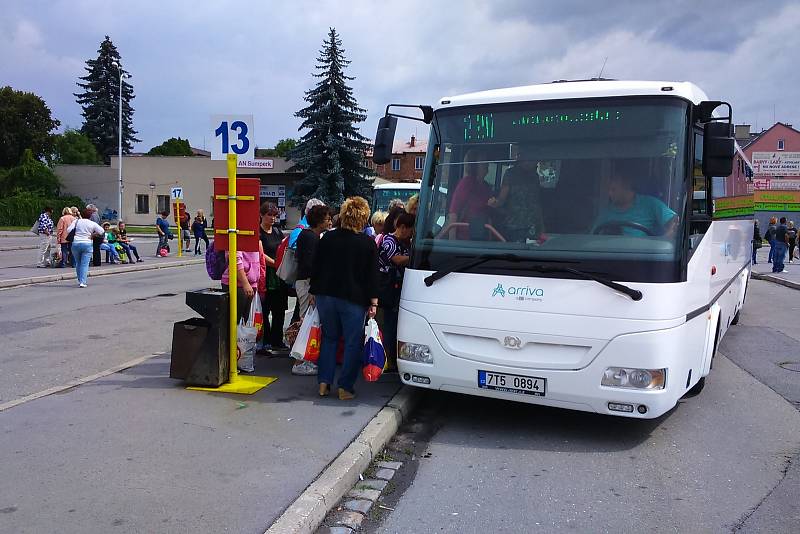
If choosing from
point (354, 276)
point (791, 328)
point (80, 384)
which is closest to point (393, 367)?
point (354, 276)

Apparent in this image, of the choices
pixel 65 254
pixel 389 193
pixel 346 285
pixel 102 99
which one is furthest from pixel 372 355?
pixel 102 99

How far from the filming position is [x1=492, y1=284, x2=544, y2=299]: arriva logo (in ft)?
18.9

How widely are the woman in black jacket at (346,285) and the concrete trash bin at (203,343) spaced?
98cm

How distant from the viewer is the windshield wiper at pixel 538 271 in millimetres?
5457

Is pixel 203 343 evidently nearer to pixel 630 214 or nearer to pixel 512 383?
pixel 512 383

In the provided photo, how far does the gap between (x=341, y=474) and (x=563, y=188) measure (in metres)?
3.03

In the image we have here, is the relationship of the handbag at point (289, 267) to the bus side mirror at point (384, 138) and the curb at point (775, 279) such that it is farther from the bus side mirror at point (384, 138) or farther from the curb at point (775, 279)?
the curb at point (775, 279)

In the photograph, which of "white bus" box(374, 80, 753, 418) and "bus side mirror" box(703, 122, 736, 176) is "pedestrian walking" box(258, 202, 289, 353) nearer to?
"white bus" box(374, 80, 753, 418)

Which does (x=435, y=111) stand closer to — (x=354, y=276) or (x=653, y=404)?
(x=354, y=276)

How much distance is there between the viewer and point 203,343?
22.4 feet

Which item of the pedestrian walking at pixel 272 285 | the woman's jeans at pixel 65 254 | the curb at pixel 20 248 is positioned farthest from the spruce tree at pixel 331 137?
the pedestrian walking at pixel 272 285

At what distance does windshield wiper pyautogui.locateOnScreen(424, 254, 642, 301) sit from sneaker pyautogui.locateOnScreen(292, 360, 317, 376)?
2105 mm

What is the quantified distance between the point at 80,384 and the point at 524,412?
4362mm

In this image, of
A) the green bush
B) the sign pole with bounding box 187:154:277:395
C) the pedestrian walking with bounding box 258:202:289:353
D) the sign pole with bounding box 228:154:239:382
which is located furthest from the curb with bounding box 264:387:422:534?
the green bush
